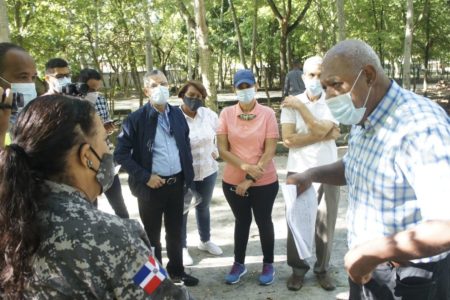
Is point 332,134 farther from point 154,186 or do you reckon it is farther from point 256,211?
point 154,186

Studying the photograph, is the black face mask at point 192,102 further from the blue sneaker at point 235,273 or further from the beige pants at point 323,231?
the blue sneaker at point 235,273

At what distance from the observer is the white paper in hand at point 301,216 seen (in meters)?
3.00

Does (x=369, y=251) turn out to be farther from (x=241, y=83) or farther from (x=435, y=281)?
(x=241, y=83)

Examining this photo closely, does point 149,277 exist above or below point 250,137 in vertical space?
below

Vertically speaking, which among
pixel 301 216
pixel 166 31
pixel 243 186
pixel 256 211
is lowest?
pixel 256 211

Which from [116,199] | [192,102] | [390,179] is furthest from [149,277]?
[116,199]

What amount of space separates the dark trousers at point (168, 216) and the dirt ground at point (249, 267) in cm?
37

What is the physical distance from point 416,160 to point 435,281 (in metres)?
0.62

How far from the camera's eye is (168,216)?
3896mm

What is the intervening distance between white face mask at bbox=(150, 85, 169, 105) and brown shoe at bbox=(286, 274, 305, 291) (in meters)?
1.98

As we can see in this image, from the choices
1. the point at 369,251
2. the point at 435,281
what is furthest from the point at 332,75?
the point at 435,281

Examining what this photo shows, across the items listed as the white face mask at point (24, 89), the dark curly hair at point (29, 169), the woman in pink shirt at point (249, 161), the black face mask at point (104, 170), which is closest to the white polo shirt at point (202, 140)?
the woman in pink shirt at point (249, 161)

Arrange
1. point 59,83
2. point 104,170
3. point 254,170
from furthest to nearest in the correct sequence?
1. point 59,83
2. point 254,170
3. point 104,170

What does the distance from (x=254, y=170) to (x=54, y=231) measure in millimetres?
2590
